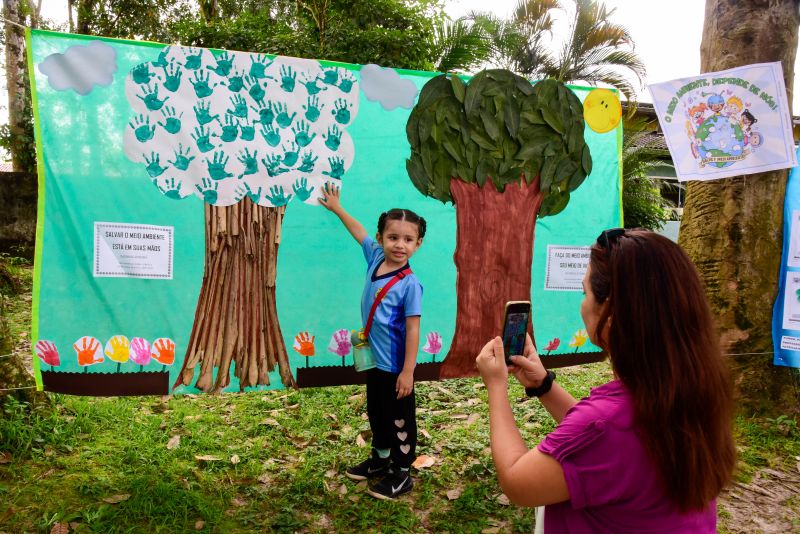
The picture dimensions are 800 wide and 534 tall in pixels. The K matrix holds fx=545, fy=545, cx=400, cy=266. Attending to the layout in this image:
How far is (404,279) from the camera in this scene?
2658 mm

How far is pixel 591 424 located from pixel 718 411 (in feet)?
0.88

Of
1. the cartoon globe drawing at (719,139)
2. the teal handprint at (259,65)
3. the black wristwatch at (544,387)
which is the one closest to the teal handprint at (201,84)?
the teal handprint at (259,65)

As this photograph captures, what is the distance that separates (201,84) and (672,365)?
2419 mm

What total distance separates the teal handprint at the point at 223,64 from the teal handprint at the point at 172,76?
0.55 ft

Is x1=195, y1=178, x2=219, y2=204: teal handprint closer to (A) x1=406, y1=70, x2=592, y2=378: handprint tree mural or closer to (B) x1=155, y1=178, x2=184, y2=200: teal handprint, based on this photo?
(B) x1=155, y1=178, x2=184, y2=200: teal handprint

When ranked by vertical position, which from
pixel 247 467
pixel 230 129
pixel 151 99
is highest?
Answer: pixel 151 99

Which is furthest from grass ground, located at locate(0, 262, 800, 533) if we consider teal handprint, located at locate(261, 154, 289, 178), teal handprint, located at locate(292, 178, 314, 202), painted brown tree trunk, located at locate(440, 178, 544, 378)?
teal handprint, located at locate(261, 154, 289, 178)

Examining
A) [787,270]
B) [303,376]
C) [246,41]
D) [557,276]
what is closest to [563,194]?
[557,276]

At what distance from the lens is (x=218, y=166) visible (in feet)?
8.84

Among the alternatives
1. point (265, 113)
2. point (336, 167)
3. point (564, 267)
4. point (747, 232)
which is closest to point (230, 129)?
point (265, 113)

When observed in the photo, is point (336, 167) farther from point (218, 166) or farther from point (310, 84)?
point (218, 166)

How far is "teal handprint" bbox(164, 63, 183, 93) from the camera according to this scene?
8.52 feet

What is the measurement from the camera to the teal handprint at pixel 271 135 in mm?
2740

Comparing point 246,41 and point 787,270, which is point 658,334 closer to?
point 787,270
